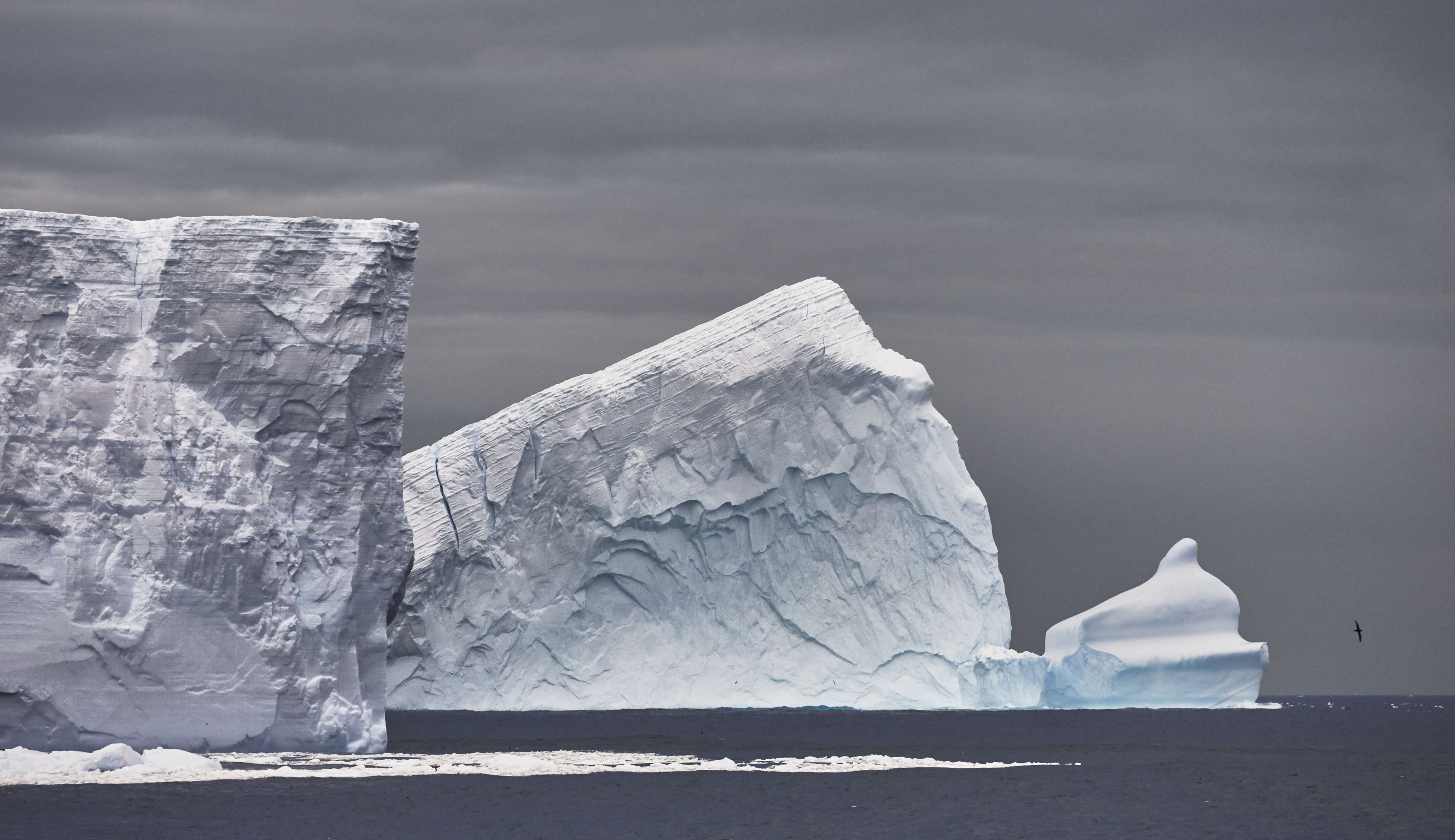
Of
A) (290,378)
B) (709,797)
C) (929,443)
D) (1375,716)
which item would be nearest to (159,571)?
(290,378)

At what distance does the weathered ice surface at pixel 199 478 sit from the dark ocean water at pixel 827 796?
2.36 meters

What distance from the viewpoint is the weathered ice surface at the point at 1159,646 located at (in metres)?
30.9

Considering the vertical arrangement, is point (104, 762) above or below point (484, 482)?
below

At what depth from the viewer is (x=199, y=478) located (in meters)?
21.8

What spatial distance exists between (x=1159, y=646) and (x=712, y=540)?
7377mm

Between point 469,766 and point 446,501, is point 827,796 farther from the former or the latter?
point 446,501

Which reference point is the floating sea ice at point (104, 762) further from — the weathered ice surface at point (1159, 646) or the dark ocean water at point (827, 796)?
the weathered ice surface at point (1159, 646)

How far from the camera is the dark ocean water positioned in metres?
16.8

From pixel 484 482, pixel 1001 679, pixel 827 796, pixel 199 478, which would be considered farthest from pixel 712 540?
pixel 827 796

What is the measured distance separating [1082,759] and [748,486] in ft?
27.2

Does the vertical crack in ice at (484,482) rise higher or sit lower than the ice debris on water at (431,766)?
higher

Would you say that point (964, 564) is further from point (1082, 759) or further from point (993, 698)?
point (1082, 759)

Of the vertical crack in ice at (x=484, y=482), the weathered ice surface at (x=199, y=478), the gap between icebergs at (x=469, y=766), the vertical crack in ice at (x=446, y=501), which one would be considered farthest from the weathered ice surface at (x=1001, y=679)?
the weathered ice surface at (x=199, y=478)

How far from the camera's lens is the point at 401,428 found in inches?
914
